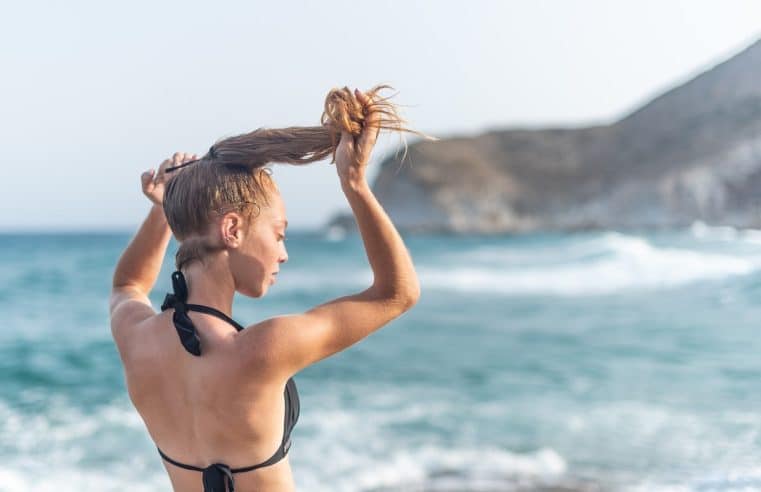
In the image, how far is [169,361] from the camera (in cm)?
114

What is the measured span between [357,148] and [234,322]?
29 cm

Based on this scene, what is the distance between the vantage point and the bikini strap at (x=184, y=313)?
1.09m

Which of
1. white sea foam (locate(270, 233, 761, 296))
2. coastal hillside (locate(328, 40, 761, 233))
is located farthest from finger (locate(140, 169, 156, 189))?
coastal hillside (locate(328, 40, 761, 233))

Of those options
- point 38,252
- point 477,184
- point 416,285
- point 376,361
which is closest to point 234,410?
point 416,285

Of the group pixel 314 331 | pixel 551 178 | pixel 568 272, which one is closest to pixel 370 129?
pixel 314 331

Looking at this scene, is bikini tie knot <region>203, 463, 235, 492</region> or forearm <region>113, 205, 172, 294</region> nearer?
bikini tie knot <region>203, 463, 235, 492</region>

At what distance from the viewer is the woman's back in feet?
3.56

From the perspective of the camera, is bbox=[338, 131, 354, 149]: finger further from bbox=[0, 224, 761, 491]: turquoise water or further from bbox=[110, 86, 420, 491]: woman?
bbox=[0, 224, 761, 491]: turquoise water

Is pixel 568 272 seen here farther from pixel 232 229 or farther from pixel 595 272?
pixel 232 229

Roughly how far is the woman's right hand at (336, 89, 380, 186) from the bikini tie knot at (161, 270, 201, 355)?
0.87 feet

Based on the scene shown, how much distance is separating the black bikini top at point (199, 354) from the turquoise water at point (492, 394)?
6.56 ft

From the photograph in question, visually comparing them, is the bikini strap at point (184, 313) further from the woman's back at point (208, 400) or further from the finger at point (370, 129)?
the finger at point (370, 129)

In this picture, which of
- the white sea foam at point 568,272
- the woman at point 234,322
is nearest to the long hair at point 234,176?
the woman at point 234,322

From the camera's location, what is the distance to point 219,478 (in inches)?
45.3
